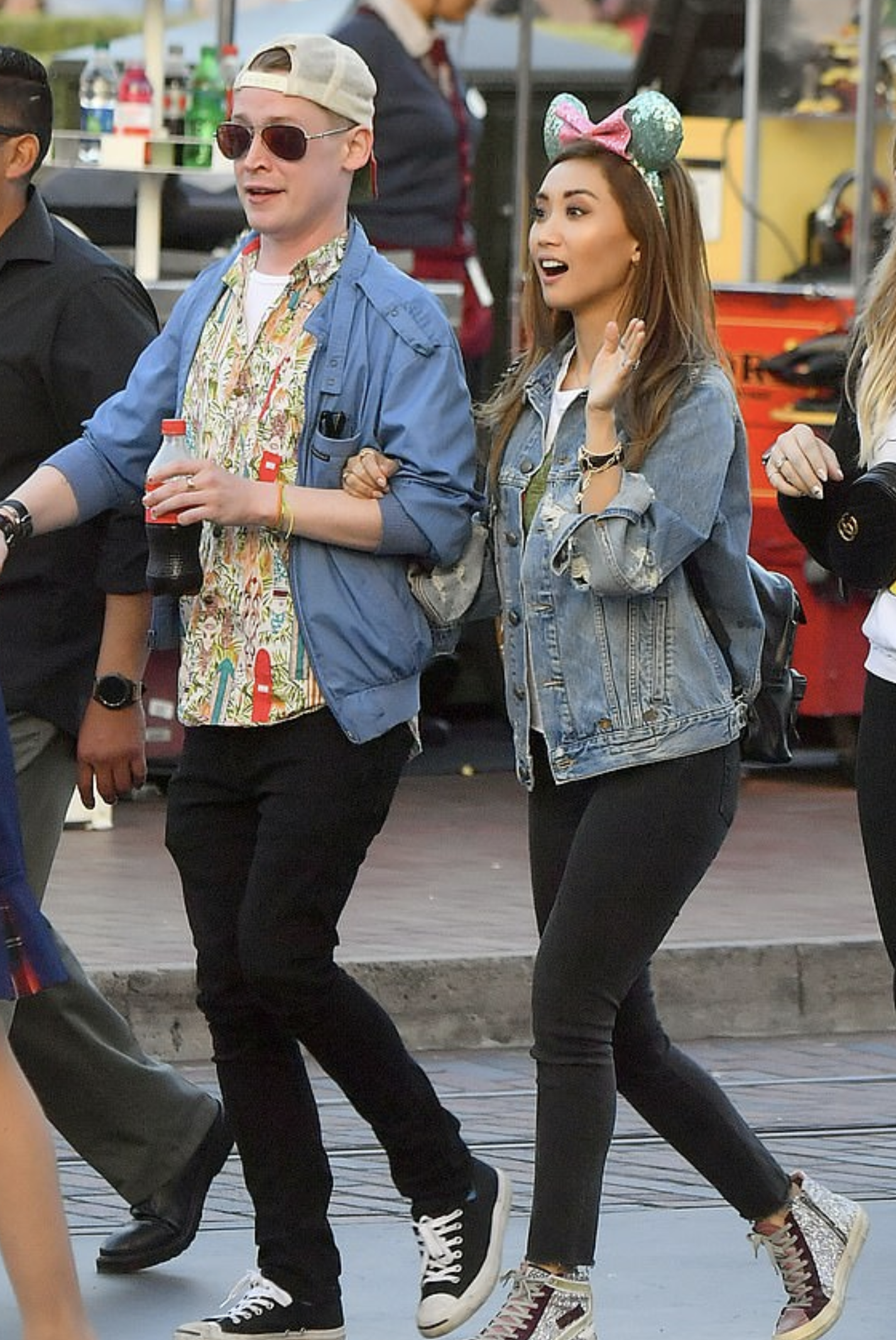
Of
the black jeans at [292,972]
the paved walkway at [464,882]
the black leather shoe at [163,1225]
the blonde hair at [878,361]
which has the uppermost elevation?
the blonde hair at [878,361]

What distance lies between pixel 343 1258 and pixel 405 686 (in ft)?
3.94

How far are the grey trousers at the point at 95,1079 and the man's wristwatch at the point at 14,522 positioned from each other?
17.9 inches

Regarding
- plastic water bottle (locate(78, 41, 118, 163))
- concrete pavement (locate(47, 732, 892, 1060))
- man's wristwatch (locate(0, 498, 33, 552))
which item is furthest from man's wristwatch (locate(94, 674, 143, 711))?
plastic water bottle (locate(78, 41, 118, 163))

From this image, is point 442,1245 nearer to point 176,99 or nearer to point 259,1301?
point 259,1301

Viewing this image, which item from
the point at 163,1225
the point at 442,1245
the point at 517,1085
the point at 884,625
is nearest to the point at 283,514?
the point at 884,625

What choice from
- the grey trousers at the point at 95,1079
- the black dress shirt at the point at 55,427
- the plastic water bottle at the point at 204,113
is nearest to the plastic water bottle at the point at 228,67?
the plastic water bottle at the point at 204,113

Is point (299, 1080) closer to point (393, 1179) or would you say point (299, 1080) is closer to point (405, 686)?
point (393, 1179)

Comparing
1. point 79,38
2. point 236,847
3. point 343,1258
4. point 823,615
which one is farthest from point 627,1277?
point 79,38

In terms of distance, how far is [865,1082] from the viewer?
661 centimetres

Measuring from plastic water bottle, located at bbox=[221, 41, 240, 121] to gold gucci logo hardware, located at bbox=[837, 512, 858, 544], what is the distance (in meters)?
5.66

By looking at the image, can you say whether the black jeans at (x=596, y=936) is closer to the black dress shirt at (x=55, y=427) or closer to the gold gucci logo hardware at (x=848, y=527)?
the gold gucci logo hardware at (x=848, y=527)

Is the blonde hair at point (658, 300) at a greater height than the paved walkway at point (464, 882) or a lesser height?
greater

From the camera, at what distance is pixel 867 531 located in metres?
4.21

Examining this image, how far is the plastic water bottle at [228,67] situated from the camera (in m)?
9.59
